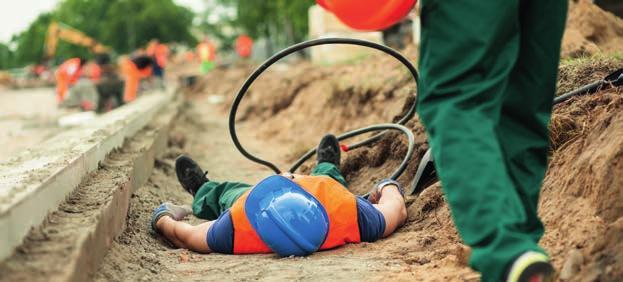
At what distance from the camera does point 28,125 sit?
13727mm

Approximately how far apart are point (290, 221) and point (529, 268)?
1535 mm

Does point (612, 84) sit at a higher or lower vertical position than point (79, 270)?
higher

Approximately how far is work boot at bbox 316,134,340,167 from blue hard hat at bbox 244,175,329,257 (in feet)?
4.49

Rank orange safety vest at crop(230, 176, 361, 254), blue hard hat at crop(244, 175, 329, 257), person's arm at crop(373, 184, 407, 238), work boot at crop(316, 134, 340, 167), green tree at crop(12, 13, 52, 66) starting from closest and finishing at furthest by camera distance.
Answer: blue hard hat at crop(244, 175, 329, 257), orange safety vest at crop(230, 176, 361, 254), person's arm at crop(373, 184, 407, 238), work boot at crop(316, 134, 340, 167), green tree at crop(12, 13, 52, 66)

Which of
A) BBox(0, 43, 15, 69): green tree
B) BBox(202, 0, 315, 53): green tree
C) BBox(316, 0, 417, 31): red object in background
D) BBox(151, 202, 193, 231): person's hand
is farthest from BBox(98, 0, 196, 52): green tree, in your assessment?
BBox(316, 0, 417, 31): red object in background

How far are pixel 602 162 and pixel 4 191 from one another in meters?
2.22

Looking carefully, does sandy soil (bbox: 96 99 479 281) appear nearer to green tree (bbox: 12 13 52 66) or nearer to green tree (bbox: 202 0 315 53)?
green tree (bbox: 202 0 315 53)

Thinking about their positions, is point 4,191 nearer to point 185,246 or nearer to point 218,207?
point 185,246

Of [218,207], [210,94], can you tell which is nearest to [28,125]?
[210,94]

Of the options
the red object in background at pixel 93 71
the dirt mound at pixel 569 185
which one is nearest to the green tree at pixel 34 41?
the red object in background at pixel 93 71

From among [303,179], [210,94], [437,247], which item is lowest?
[210,94]

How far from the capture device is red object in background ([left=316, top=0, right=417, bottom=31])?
2656 mm

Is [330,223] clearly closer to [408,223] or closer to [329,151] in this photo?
[408,223]

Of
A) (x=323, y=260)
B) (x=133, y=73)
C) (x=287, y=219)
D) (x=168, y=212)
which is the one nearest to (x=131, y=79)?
(x=133, y=73)
